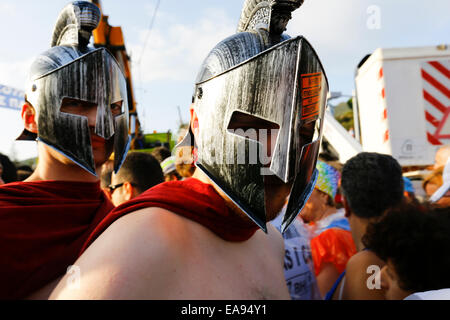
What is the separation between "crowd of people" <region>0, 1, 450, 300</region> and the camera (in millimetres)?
1143

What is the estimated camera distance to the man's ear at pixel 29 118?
2.09 meters

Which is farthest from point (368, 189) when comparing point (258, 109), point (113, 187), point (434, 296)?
point (113, 187)

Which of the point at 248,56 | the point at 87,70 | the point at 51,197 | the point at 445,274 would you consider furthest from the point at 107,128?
the point at 445,274

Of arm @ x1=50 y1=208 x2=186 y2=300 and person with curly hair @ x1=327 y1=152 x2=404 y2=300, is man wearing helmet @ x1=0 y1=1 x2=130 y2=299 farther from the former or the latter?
person with curly hair @ x1=327 y1=152 x2=404 y2=300

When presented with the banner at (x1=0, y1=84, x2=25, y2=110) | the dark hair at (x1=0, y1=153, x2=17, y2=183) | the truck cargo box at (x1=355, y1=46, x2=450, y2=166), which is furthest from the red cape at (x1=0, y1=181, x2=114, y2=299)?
the truck cargo box at (x1=355, y1=46, x2=450, y2=166)

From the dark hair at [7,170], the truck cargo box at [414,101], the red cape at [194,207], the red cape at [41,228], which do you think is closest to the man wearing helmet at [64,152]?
the red cape at [41,228]

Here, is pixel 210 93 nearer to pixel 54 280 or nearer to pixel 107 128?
pixel 107 128

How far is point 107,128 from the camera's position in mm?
2037

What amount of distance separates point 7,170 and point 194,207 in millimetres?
3172

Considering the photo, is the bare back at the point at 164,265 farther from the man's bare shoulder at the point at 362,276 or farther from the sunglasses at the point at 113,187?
the sunglasses at the point at 113,187

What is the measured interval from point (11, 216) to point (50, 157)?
0.43 meters

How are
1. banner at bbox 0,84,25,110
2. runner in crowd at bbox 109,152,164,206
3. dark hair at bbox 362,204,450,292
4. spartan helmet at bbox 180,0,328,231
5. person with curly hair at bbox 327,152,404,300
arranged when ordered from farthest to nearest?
banner at bbox 0,84,25,110 < runner in crowd at bbox 109,152,164,206 < person with curly hair at bbox 327,152,404,300 < dark hair at bbox 362,204,450,292 < spartan helmet at bbox 180,0,328,231

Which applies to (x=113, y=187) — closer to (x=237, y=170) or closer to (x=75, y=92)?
(x=75, y=92)

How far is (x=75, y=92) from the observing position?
6.44 feet
